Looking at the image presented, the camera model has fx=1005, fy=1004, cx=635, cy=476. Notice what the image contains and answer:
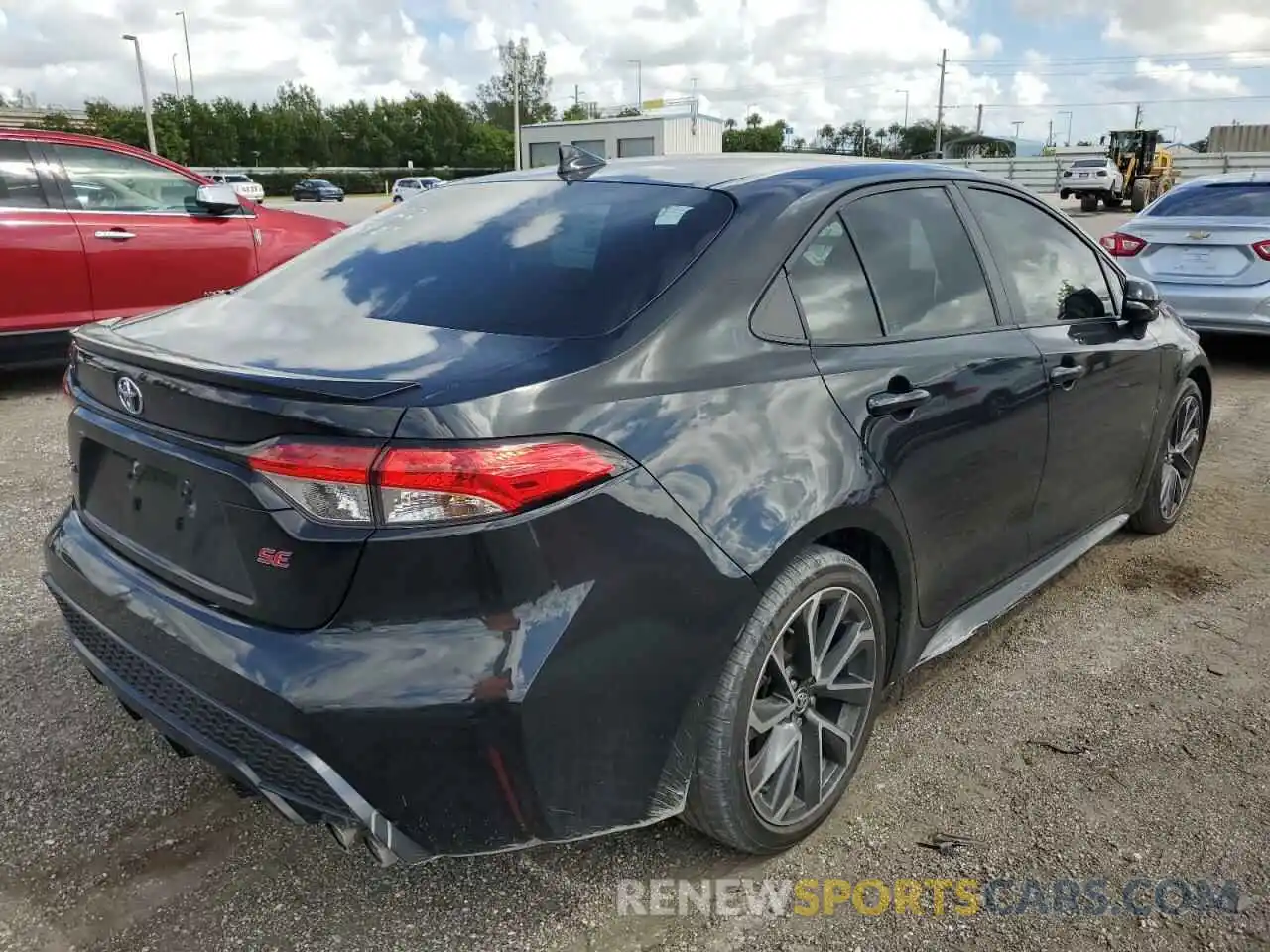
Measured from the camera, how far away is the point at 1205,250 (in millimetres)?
7570

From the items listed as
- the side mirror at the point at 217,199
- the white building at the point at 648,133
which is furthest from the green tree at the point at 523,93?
the side mirror at the point at 217,199

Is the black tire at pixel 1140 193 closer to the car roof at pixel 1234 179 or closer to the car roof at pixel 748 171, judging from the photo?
the car roof at pixel 1234 179

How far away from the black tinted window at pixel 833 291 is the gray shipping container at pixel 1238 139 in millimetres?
62860

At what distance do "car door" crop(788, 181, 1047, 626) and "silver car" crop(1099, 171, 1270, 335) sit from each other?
16.5ft

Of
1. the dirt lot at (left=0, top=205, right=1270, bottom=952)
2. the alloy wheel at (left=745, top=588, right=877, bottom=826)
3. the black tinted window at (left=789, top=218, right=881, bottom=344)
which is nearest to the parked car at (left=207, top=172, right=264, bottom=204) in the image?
the dirt lot at (left=0, top=205, right=1270, bottom=952)

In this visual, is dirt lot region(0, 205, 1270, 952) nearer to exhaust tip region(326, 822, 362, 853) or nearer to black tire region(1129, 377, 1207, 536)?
exhaust tip region(326, 822, 362, 853)

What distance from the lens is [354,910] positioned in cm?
222

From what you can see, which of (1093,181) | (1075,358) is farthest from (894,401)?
(1093,181)

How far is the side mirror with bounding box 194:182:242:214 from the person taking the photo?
23.2 feet

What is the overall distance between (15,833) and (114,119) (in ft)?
249

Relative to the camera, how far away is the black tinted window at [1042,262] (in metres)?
3.17

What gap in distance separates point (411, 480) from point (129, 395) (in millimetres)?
826

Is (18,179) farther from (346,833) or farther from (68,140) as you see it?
(346,833)

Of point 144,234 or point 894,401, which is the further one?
point 144,234
